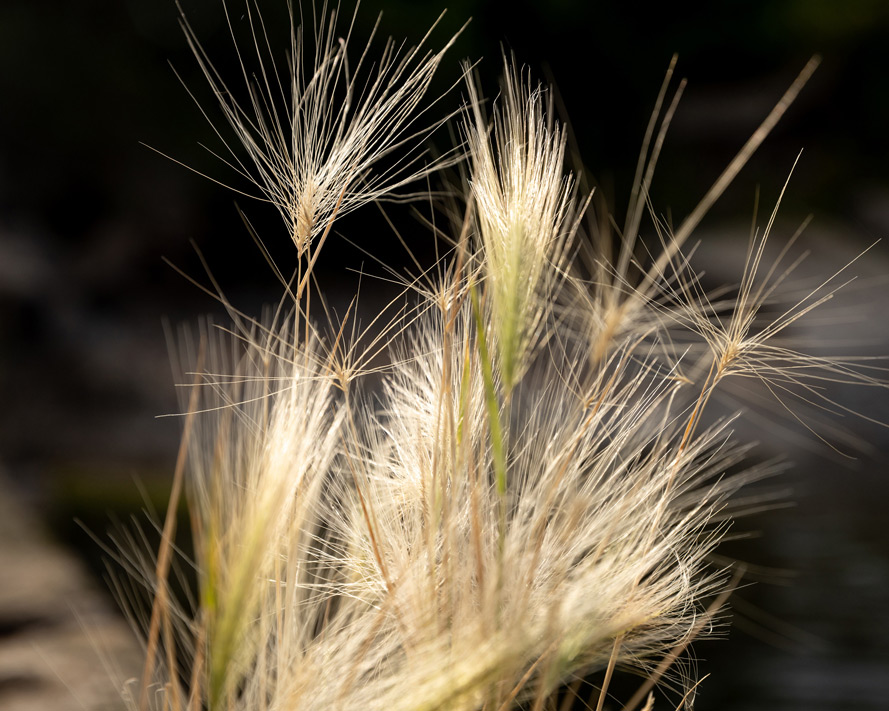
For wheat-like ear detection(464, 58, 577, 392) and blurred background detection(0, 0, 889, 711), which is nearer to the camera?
wheat-like ear detection(464, 58, 577, 392)

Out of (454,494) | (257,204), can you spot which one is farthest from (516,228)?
(257,204)

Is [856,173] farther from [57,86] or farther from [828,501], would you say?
[57,86]

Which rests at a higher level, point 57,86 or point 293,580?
point 57,86

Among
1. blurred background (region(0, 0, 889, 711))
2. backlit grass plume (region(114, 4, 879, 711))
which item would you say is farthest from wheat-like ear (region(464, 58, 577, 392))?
blurred background (region(0, 0, 889, 711))

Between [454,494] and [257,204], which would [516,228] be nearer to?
[454,494]

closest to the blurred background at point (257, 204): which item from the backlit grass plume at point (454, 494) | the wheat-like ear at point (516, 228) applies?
the backlit grass plume at point (454, 494)

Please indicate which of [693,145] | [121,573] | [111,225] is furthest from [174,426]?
[693,145]

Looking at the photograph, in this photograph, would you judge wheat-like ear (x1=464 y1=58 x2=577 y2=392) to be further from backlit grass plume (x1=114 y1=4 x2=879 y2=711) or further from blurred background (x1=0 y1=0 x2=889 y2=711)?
blurred background (x1=0 y1=0 x2=889 y2=711)

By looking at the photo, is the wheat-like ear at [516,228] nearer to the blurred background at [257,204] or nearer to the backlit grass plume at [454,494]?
the backlit grass plume at [454,494]
